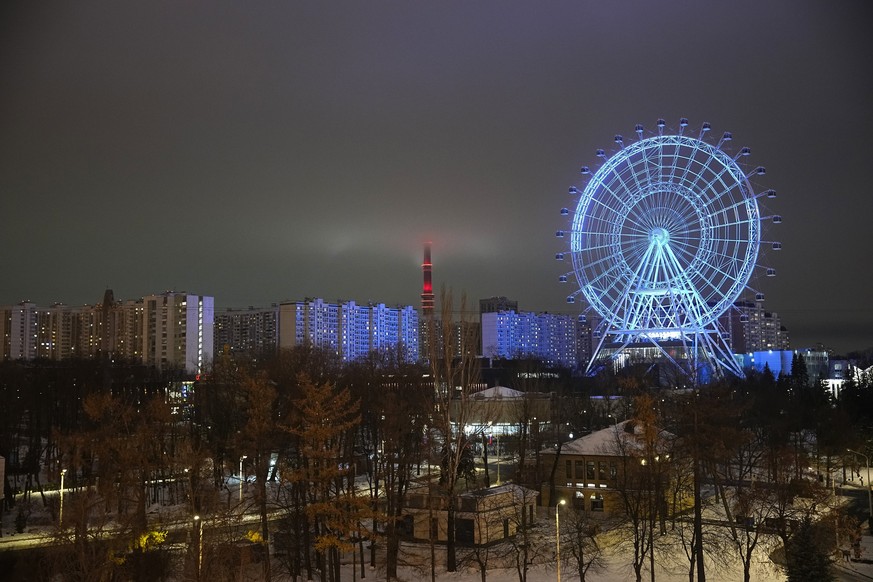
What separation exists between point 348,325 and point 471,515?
138459 mm

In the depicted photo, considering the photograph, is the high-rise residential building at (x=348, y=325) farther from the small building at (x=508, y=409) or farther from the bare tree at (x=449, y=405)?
the bare tree at (x=449, y=405)

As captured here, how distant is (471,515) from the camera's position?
29.7 metres

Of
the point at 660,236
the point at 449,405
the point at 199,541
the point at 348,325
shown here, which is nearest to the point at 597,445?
the point at 449,405

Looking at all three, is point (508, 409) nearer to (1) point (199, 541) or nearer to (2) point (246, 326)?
(1) point (199, 541)

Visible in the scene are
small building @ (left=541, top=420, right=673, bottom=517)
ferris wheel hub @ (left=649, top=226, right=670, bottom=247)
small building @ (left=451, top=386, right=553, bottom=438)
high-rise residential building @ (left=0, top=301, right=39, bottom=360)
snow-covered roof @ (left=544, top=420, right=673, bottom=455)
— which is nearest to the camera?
small building @ (left=541, top=420, right=673, bottom=517)

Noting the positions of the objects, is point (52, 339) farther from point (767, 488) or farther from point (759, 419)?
point (767, 488)

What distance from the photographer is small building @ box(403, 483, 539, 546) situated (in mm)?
29641

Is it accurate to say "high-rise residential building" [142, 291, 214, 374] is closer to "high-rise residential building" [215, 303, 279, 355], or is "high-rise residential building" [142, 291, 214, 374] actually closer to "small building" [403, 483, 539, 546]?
"high-rise residential building" [215, 303, 279, 355]

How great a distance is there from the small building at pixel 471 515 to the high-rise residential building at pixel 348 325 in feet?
377

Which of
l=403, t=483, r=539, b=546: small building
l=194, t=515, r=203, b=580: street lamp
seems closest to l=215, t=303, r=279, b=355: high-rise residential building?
l=403, t=483, r=539, b=546: small building

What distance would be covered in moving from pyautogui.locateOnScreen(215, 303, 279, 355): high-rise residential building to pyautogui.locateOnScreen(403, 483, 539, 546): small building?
12706cm

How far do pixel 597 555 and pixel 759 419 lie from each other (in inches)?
1079

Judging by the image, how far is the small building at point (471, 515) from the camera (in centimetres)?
2964

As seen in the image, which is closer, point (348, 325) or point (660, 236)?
point (660, 236)
